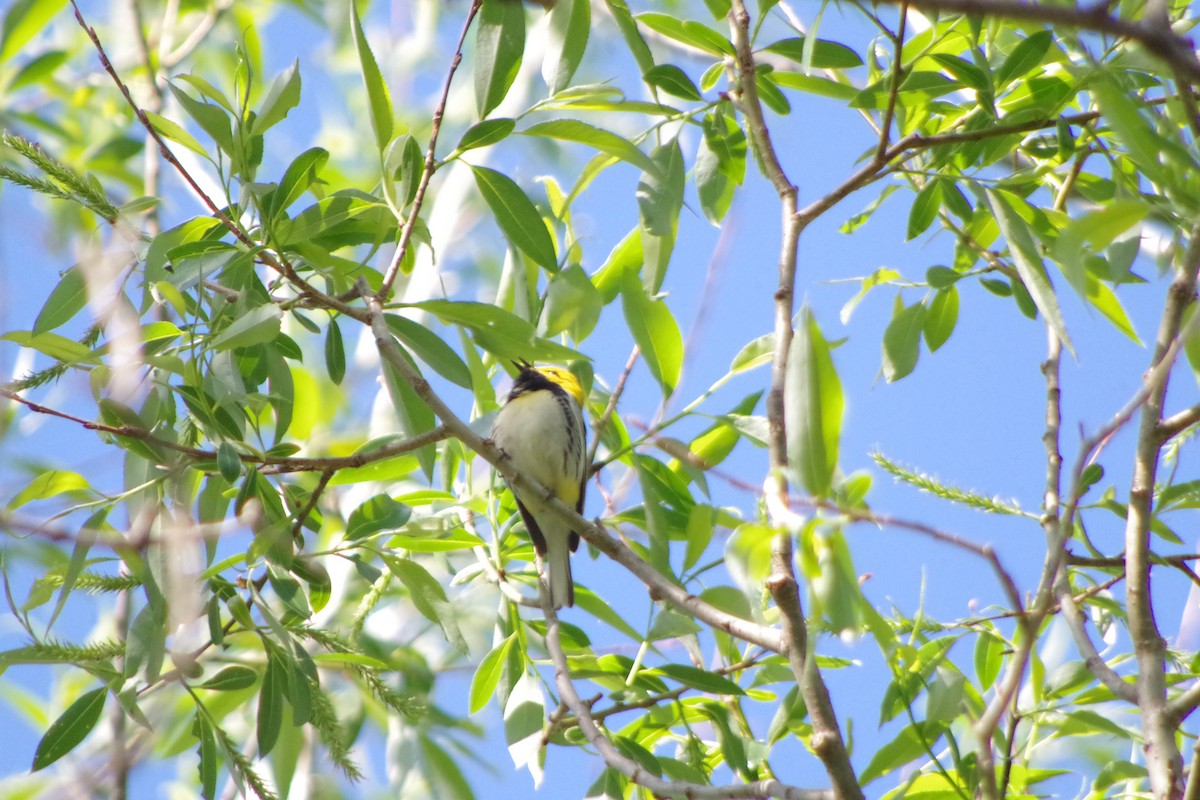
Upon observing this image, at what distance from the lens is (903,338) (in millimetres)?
2129

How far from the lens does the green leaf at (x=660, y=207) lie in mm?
1771

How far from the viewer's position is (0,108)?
411 centimetres

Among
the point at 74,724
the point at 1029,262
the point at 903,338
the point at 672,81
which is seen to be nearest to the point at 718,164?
the point at 672,81

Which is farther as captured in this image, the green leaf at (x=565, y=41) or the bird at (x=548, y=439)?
the bird at (x=548, y=439)

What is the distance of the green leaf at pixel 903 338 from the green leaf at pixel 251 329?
117 cm

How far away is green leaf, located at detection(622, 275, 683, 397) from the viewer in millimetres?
1847

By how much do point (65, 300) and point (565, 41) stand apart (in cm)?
86

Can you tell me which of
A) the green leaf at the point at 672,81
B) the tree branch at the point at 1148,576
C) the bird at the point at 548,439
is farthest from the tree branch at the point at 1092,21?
the bird at the point at 548,439

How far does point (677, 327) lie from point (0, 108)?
336 centimetres

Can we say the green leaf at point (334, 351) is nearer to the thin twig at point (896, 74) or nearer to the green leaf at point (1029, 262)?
the thin twig at point (896, 74)

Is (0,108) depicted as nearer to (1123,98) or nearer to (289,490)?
(289,490)

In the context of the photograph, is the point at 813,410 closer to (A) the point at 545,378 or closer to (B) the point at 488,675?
(B) the point at 488,675

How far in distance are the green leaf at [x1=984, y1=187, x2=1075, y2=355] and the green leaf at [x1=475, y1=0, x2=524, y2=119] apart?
2.45 ft

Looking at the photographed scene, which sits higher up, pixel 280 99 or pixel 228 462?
pixel 280 99
